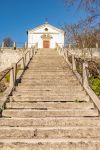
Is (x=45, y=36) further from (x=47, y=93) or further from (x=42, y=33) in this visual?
(x=47, y=93)

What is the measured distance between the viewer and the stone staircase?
532cm

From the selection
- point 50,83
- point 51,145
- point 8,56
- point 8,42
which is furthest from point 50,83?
point 8,42

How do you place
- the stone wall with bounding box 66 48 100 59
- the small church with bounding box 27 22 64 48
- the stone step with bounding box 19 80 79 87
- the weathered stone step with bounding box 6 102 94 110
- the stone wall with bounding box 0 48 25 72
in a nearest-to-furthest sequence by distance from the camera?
the weathered stone step with bounding box 6 102 94 110, the stone step with bounding box 19 80 79 87, the stone wall with bounding box 66 48 100 59, the stone wall with bounding box 0 48 25 72, the small church with bounding box 27 22 64 48

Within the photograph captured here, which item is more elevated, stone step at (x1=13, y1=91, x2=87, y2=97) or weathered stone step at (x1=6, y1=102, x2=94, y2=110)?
stone step at (x1=13, y1=91, x2=87, y2=97)

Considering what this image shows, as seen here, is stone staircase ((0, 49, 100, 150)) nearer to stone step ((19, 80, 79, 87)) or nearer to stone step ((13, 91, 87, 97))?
stone step ((13, 91, 87, 97))

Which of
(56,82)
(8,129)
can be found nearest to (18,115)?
(8,129)

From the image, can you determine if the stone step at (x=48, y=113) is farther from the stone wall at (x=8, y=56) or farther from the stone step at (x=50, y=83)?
the stone wall at (x=8, y=56)

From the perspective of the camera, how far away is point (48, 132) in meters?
5.95

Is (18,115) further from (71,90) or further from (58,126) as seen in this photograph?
(71,90)

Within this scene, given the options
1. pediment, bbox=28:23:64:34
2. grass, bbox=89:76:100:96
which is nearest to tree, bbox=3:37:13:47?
pediment, bbox=28:23:64:34

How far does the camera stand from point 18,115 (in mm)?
7191

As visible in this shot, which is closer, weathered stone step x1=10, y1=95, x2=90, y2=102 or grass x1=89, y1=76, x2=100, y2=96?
weathered stone step x1=10, y1=95, x2=90, y2=102

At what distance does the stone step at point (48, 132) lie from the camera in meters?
5.88

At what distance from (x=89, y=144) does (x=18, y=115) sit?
2.49 meters
